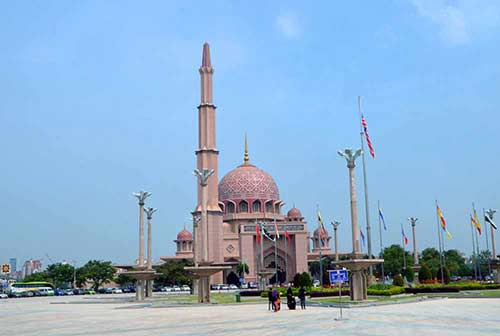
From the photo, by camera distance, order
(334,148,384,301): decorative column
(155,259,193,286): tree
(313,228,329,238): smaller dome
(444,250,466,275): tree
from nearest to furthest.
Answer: (334,148,384,301): decorative column
(155,259,193,286): tree
(444,250,466,275): tree
(313,228,329,238): smaller dome

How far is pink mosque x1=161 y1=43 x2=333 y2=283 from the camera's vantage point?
78375mm

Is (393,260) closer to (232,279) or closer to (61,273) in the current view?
(232,279)

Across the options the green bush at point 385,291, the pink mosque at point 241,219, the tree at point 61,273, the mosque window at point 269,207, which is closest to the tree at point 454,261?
the pink mosque at point 241,219

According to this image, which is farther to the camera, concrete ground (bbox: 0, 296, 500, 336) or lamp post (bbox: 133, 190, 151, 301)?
lamp post (bbox: 133, 190, 151, 301)

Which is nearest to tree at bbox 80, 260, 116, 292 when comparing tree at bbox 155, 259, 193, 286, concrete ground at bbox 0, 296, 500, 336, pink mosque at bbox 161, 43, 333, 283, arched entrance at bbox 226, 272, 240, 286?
tree at bbox 155, 259, 193, 286

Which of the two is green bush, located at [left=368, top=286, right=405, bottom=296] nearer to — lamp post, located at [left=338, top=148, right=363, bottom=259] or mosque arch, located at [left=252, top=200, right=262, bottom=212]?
lamp post, located at [left=338, top=148, right=363, bottom=259]

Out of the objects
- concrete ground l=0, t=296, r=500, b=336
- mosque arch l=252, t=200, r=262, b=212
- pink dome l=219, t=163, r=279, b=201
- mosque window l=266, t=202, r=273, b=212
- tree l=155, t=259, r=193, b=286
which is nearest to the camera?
concrete ground l=0, t=296, r=500, b=336

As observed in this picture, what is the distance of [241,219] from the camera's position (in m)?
87.9

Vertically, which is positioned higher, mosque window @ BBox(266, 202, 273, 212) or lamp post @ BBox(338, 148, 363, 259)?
mosque window @ BBox(266, 202, 273, 212)

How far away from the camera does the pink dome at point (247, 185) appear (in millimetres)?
89562

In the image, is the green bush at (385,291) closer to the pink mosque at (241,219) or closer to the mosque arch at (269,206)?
the pink mosque at (241,219)

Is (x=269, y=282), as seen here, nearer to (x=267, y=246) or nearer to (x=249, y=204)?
(x=267, y=246)

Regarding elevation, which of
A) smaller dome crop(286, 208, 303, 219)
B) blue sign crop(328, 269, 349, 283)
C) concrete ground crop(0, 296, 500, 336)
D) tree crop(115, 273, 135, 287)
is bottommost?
concrete ground crop(0, 296, 500, 336)

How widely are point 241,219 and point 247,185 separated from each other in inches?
216
